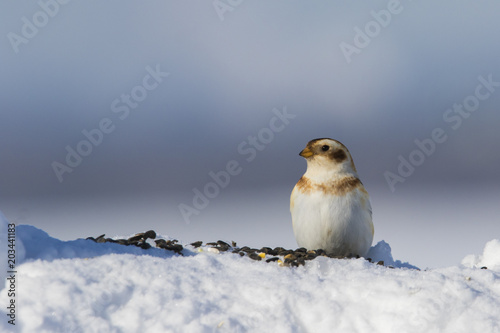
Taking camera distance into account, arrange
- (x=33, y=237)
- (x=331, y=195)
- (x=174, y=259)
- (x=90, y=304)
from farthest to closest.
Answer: (x=331, y=195)
(x=174, y=259)
(x=33, y=237)
(x=90, y=304)

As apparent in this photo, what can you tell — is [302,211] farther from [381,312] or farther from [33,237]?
[33,237]

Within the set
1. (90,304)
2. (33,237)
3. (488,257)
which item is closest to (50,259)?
(33,237)

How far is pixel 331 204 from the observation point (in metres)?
5.74

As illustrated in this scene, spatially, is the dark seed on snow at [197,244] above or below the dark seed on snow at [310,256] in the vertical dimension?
above

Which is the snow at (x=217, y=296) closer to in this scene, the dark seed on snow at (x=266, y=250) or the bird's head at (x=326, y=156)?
the dark seed on snow at (x=266, y=250)

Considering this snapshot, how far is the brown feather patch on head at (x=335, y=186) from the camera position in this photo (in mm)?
5785

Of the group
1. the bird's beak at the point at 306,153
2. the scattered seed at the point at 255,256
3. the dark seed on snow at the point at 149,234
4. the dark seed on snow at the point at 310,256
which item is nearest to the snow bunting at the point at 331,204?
the bird's beak at the point at 306,153

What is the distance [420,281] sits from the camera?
14.9 feet

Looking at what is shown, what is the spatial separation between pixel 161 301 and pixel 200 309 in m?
0.29

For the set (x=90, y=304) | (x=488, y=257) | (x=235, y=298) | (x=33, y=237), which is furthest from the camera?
(x=488, y=257)

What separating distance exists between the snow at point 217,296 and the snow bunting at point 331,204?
36.3 inches

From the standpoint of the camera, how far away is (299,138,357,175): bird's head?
5.91 m

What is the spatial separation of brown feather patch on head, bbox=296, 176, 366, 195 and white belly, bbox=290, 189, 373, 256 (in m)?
0.04

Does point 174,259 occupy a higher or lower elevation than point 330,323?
Result: higher
